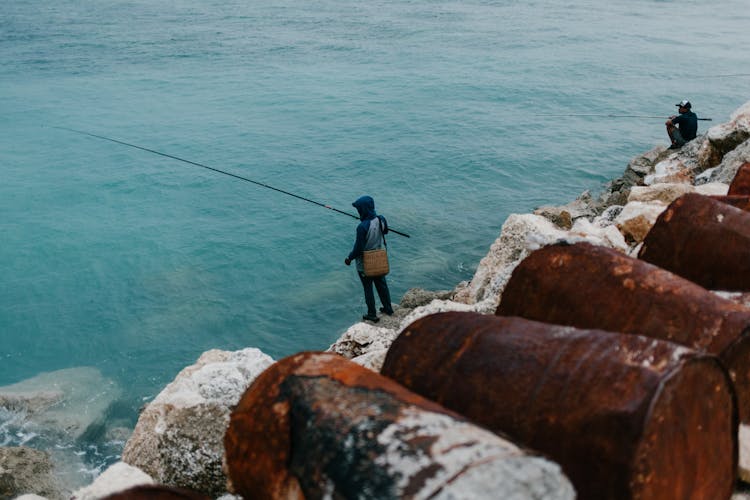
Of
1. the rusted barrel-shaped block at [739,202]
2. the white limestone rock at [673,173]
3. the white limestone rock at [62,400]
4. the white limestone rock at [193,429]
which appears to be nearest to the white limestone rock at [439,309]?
the white limestone rock at [193,429]

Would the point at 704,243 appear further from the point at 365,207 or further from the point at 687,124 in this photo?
the point at 687,124

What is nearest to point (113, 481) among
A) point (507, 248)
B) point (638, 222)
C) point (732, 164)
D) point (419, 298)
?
point (638, 222)

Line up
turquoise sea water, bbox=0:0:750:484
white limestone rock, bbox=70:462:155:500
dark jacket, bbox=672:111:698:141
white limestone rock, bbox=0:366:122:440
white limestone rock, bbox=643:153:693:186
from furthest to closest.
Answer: dark jacket, bbox=672:111:698:141 < turquoise sea water, bbox=0:0:750:484 < white limestone rock, bbox=643:153:693:186 < white limestone rock, bbox=0:366:122:440 < white limestone rock, bbox=70:462:155:500

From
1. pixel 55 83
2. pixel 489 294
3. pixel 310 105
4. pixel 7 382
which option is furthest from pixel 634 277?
pixel 55 83

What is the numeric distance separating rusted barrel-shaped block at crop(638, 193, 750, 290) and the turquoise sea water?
6272mm

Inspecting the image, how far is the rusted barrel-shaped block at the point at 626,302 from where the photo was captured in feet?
8.96

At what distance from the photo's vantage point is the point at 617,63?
28.7 m

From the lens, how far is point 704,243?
12.0 ft

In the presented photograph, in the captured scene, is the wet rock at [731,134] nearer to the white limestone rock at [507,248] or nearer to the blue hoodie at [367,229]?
the white limestone rock at [507,248]

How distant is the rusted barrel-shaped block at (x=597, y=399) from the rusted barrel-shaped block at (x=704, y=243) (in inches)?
54.0

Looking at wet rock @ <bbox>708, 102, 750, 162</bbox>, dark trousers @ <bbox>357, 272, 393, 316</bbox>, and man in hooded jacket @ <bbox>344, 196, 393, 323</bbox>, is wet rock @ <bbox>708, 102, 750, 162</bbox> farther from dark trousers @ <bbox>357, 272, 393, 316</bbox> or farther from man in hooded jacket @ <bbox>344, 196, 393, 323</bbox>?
dark trousers @ <bbox>357, 272, 393, 316</bbox>

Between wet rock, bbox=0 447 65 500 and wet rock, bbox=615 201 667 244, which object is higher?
wet rock, bbox=615 201 667 244

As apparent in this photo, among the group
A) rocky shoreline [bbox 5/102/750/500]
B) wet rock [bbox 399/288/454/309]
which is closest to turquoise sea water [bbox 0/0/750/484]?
wet rock [bbox 399/288/454/309]

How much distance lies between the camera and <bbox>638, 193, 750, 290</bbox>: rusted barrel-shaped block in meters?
3.57
